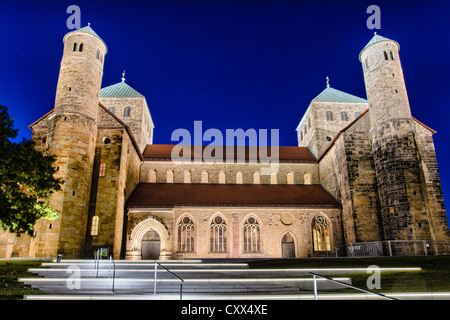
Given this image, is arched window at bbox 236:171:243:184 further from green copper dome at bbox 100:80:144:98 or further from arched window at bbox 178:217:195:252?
green copper dome at bbox 100:80:144:98

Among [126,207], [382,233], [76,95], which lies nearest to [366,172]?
[382,233]

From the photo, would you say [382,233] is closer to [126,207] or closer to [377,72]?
[377,72]

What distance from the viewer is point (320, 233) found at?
28.9 m

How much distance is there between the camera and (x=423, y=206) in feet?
78.5

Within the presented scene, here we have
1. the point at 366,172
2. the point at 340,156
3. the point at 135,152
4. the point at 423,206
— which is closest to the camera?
the point at 423,206

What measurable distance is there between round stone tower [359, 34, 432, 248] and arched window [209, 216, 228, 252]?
41.6 ft

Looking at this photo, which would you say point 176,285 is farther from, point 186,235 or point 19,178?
point 186,235

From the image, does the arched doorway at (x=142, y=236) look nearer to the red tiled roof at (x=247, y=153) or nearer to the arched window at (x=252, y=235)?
the arched window at (x=252, y=235)

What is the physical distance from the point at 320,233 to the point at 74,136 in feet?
70.1

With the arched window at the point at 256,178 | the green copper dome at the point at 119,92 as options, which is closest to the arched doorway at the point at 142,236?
the arched window at the point at 256,178

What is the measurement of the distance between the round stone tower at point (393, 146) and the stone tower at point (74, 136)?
22.5 m

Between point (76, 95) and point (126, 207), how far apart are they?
380 inches

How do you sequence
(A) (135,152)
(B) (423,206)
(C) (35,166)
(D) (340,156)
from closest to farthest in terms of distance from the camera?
1. (C) (35,166)
2. (B) (423,206)
3. (D) (340,156)
4. (A) (135,152)
